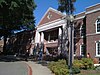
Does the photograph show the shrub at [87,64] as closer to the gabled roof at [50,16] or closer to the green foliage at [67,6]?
the green foliage at [67,6]

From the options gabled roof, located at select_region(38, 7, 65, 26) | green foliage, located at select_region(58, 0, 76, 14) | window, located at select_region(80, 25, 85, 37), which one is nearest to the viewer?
green foliage, located at select_region(58, 0, 76, 14)

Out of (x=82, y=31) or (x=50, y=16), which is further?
(x=50, y=16)

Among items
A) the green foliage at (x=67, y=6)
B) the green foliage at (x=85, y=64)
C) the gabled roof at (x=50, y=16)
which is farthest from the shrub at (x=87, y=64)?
the gabled roof at (x=50, y=16)

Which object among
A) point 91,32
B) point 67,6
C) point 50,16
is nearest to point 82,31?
point 91,32

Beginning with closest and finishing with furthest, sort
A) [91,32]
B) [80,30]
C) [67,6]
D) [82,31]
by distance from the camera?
[67,6], [91,32], [82,31], [80,30]

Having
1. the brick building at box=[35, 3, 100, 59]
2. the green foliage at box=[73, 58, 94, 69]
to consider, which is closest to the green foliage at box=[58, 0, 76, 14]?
the brick building at box=[35, 3, 100, 59]

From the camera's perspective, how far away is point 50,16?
166 ft

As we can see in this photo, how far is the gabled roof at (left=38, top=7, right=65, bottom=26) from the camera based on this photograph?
4758 cm

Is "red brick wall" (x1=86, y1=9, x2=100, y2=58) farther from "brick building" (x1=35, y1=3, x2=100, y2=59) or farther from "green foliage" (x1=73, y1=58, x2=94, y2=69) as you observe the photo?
"green foliage" (x1=73, y1=58, x2=94, y2=69)

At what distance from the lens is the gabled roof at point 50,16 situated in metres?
47.6

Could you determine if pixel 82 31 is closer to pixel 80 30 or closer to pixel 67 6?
pixel 80 30

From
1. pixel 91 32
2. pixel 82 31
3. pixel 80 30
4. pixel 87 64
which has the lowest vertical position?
pixel 87 64

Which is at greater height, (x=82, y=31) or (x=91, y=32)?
(x=82, y=31)

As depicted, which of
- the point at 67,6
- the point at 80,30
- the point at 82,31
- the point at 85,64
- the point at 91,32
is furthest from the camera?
the point at 80,30
